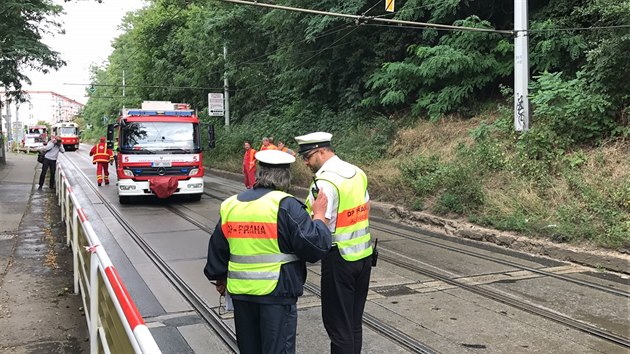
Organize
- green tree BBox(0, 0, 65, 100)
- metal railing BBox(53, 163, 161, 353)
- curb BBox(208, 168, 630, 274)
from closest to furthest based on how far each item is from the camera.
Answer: metal railing BBox(53, 163, 161, 353), curb BBox(208, 168, 630, 274), green tree BBox(0, 0, 65, 100)

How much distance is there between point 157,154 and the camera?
1393 cm

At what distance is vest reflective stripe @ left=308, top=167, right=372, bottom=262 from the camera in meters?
3.57

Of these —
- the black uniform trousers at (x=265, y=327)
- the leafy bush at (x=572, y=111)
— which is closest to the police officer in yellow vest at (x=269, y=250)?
the black uniform trousers at (x=265, y=327)

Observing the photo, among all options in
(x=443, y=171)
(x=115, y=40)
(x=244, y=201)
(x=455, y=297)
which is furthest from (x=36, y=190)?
(x=115, y=40)

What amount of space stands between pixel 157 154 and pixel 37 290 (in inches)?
312

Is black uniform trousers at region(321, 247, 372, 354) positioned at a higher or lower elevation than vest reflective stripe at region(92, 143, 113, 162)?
lower

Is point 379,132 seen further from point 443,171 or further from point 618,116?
point 618,116

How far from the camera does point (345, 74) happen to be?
19609 mm

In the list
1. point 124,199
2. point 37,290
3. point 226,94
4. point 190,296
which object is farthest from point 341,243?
point 226,94

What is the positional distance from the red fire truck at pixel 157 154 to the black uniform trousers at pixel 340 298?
10.9 metres

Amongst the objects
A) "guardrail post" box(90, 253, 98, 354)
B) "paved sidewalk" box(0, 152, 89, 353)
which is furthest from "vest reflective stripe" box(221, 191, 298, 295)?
"paved sidewalk" box(0, 152, 89, 353)

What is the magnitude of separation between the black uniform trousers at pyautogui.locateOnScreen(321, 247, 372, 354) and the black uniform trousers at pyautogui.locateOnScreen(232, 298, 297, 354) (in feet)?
1.94

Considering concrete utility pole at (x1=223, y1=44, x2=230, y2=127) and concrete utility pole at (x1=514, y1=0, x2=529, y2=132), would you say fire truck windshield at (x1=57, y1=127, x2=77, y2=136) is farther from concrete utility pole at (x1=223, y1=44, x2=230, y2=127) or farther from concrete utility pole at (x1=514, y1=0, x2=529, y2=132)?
concrete utility pole at (x1=514, y1=0, x2=529, y2=132)

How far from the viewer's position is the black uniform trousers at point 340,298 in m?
3.59
